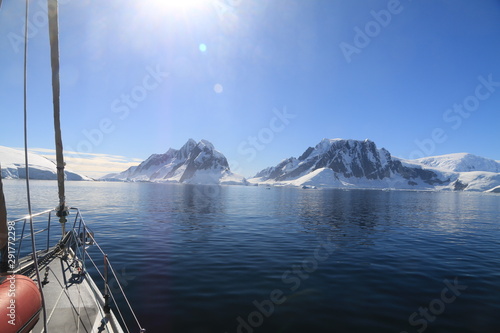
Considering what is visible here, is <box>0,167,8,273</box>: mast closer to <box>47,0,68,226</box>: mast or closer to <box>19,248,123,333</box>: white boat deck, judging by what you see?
<box>19,248,123,333</box>: white boat deck

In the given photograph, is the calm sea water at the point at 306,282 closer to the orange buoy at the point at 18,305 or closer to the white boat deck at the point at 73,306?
the white boat deck at the point at 73,306

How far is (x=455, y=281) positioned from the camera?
14.6m

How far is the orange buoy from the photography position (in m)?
5.00

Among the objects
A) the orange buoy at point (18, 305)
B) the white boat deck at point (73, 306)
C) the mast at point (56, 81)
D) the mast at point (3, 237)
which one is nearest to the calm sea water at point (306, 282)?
the white boat deck at point (73, 306)

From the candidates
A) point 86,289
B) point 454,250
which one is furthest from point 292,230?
point 86,289

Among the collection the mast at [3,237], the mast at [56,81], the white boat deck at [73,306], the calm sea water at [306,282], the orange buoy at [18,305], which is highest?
the mast at [56,81]

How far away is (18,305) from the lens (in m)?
5.26

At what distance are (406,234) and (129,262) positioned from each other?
28802mm

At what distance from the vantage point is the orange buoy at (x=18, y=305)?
5.00 meters

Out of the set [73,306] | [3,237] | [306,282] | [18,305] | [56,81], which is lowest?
[306,282]

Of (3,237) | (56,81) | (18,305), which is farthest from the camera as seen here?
(56,81)

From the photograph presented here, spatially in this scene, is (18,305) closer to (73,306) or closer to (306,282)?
(73,306)

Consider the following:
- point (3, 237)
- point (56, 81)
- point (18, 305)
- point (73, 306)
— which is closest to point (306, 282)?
point (73, 306)

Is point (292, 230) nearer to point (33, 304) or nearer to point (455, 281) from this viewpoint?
point (455, 281)
